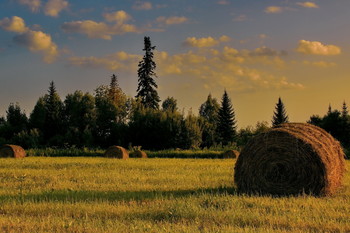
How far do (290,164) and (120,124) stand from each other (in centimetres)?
4585

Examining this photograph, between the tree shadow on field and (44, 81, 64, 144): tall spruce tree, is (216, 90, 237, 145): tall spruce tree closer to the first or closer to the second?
(44, 81, 64, 144): tall spruce tree

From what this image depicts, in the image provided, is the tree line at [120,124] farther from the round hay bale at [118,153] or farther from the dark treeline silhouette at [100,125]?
the round hay bale at [118,153]

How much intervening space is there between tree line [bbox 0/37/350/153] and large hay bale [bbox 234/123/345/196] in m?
34.7

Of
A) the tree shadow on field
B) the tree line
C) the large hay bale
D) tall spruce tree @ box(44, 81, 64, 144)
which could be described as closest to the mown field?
the tree shadow on field

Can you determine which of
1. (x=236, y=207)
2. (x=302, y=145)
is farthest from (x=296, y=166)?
(x=236, y=207)

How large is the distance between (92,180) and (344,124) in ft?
155

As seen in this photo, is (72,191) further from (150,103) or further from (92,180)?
(150,103)

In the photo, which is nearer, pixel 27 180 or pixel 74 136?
pixel 27 180

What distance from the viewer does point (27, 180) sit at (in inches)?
643

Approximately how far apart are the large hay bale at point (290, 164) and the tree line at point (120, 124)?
114 ft

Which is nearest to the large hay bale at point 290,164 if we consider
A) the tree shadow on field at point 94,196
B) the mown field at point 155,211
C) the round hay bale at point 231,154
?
the mown field at point 155,211

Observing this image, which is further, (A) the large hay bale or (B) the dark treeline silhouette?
(B) the dark treeline silhouette

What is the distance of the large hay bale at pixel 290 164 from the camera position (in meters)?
12.7

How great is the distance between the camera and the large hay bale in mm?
12672
